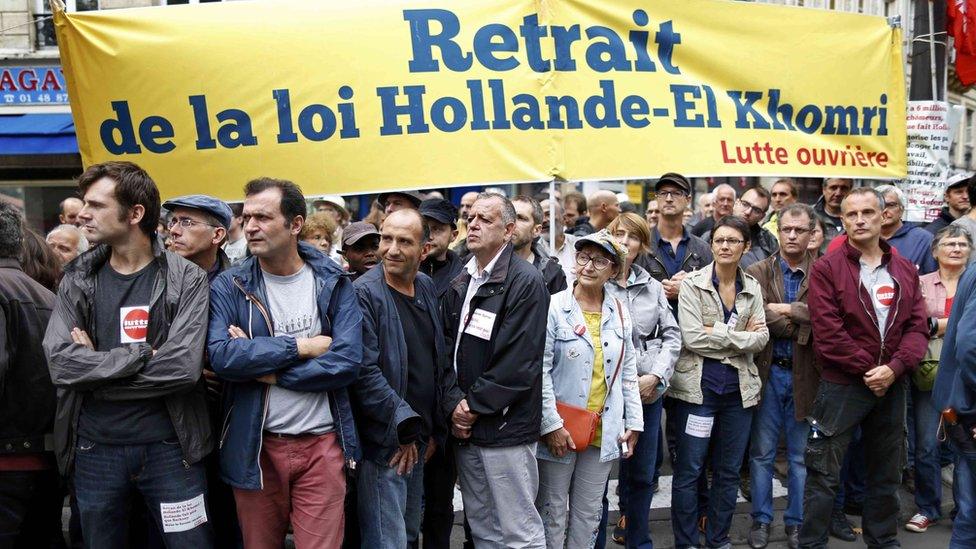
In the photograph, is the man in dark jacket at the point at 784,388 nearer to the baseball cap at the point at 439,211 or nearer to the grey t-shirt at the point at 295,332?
the baseball cap at the point at 439,211

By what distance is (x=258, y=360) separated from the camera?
3.28 m

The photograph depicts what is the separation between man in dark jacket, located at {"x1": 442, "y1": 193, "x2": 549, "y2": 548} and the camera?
391 cm

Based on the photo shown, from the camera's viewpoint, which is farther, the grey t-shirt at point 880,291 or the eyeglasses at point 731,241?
the eyeglasses at point 731,241

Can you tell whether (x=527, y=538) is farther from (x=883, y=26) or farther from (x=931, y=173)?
(x=931, y=173)

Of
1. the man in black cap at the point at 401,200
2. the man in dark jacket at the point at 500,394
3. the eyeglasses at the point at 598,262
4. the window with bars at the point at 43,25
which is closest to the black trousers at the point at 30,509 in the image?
the man in dark jacket at the point at 500,394

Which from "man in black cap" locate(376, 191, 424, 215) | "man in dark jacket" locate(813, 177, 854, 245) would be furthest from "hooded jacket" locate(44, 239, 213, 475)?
"man in dark jacket" locate(813, 177, 854, 245)

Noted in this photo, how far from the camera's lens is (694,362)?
4891 millimetres

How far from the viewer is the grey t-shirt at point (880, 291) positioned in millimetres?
4793

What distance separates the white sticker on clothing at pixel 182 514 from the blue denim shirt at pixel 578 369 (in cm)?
171

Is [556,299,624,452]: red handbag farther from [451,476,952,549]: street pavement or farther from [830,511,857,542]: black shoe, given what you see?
[830,511,857,542]: black shoe

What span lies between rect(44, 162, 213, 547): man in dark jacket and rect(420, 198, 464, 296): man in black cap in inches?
74.0

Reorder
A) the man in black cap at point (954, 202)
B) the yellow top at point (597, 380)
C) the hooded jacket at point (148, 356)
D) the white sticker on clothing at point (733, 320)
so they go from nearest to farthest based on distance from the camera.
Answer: the hooded jacket at point (148, 356)
the yellow top at point (597, 380)
the white sticker on clothing at point (733, 320)
the man in black cap at point (954, 202)

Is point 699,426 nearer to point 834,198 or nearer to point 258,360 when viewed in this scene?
point 258,360

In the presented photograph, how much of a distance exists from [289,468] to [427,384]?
806mm
